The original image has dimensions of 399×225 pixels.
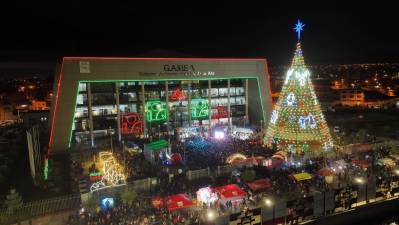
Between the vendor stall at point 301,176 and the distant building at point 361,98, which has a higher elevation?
the distant building at point 361,98

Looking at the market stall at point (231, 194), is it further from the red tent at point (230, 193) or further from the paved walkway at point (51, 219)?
the paved walkway at point (51, 219)

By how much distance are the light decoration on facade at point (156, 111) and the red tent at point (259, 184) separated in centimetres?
1776

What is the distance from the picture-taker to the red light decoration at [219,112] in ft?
120

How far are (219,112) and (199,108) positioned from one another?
100 inches

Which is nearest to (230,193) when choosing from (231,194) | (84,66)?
(231,194)

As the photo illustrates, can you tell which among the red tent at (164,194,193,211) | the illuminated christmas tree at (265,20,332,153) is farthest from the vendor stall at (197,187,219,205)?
the illuminated christmas tree at (265,20,332,153)

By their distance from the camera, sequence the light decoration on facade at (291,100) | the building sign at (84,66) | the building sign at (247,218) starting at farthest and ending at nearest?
the building sign at (84,66), the light decoration on facade at (291,100), the building sign at (247,218)

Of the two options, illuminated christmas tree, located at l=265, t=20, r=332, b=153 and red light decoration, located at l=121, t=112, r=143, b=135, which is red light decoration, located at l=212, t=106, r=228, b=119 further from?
illuminated christmas tree, located at l=265, t=20, r=332, b=153

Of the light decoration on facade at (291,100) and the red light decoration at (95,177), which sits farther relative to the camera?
the light decoration on facade at (291,100)

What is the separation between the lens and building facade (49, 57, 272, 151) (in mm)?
27094

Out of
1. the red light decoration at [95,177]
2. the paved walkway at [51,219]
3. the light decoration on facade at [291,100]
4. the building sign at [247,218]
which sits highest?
the light decoration on facade at [291,100]

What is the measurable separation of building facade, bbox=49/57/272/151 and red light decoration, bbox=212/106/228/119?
0.37 ft

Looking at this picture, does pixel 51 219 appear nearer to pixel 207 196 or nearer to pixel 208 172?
pixel 207 196

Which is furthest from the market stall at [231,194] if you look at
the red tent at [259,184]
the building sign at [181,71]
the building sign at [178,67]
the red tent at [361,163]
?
the building sign at [178,67]
